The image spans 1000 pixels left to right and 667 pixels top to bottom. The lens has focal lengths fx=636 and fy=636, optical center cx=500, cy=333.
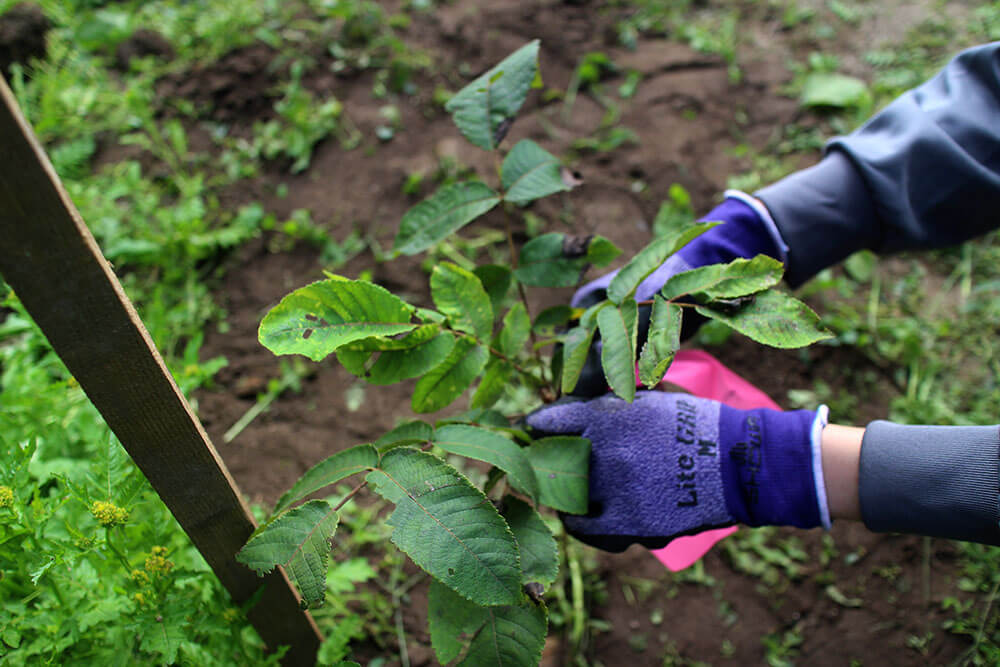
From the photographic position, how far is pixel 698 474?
50.3 inches

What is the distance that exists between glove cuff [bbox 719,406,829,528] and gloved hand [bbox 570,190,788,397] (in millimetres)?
297

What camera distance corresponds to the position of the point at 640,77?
2846 mm

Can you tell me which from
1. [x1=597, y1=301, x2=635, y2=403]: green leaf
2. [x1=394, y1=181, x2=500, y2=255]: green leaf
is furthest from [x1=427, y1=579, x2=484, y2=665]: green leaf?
[x1=394, y1=181, x2=500, y2=255]: green leaf

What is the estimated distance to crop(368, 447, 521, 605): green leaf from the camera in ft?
2.88

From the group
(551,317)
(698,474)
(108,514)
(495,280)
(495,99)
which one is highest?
(495,99)

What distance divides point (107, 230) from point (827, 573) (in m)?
2.67

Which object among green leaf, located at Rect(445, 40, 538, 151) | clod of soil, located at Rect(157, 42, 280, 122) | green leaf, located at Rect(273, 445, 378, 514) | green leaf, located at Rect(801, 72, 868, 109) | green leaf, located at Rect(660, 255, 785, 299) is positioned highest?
clod of soil, located at Rect(157, 42, 280, 122)

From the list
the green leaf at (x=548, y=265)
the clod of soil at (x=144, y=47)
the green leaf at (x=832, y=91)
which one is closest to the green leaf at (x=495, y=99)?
the green leaf at (x=548, y=265)

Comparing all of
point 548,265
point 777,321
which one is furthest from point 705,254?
point 777,321

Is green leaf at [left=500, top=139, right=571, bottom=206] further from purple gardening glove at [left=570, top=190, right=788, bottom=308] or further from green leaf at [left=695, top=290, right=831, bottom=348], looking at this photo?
green leaf at [left=695, top=290, right=831, bottom=348]

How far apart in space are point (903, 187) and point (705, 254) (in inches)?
22.4

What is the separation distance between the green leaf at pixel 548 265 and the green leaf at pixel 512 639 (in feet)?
2.06

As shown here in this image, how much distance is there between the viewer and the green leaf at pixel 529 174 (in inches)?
50.9

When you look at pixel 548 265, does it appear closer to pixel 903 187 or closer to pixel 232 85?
pixel 903 187
